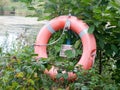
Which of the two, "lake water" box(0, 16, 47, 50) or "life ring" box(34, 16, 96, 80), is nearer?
"life ring" box(34, 16, 96, 80)

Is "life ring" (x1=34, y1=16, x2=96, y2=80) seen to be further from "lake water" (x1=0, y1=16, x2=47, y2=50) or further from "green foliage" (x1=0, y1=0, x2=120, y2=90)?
"lake water" (x1=0, y1=16, x2=47, y2=50)

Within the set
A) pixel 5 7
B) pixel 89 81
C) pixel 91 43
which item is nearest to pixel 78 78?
pixel 89 81

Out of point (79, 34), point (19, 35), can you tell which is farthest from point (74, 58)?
point (19, 35)

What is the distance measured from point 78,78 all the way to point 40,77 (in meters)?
0.26

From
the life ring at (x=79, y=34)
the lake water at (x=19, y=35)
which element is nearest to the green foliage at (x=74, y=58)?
the life ring at (x=79, y=34)

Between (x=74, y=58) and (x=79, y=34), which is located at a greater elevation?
(x=79, y=34)

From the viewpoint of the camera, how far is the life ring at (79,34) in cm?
274

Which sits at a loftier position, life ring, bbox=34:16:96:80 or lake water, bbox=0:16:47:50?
life ring, bbox=34:16:96:80

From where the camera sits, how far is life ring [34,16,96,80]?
108 inches

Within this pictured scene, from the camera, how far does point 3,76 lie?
2311 mm

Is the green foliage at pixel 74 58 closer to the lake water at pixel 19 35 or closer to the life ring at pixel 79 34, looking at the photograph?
the life ring at pixel 79 34

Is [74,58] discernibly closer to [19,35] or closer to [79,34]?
[79,34]

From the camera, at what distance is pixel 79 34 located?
2863 mm

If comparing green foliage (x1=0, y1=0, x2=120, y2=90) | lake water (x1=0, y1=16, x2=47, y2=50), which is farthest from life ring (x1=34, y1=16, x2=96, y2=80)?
lake water (x1=0, y1=16, x2=47, y2=50)
